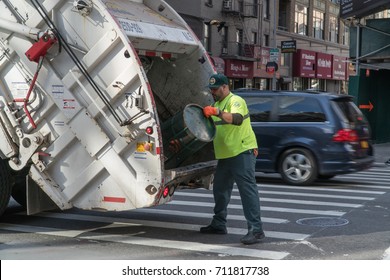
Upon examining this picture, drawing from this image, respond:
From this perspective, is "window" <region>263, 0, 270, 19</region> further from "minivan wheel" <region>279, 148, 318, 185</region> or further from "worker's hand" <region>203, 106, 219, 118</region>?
"worker's hand" <region>203, 106, 219, 118</region>

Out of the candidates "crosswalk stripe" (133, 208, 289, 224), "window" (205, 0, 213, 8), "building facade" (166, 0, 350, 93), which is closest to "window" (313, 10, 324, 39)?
"building facade" (166, 0, 350, 93)

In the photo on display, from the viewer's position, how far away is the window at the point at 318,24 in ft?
171

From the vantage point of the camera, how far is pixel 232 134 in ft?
23.6

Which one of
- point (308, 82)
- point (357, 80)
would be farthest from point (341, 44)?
point (357, 80)

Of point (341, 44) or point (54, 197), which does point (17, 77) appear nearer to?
point (54, 197)

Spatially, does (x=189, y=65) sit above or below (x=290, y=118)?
above

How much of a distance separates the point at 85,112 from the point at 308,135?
6.17 m

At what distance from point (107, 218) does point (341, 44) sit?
5252 centimetres

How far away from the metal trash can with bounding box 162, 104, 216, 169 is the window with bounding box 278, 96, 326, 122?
479cm

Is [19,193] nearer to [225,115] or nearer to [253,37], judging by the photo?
[225,115]

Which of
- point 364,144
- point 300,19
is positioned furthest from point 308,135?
point 300,19

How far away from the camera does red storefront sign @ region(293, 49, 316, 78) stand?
156ft

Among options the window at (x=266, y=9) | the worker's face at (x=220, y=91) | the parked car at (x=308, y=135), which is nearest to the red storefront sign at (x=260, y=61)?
the window at (x=266, y=9)

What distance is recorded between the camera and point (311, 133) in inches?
478
